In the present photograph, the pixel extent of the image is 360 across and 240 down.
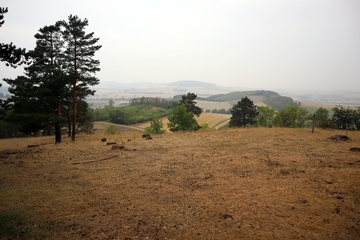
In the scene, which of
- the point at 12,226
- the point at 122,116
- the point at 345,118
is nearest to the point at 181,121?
the point at 345,118

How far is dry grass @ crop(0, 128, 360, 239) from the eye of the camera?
5404mm

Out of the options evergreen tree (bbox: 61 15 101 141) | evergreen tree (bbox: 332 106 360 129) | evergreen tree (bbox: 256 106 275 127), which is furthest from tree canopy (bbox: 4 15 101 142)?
evergreen tree (bbox: 256 106 275 127)

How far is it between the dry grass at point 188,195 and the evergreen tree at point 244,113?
97.3 feet

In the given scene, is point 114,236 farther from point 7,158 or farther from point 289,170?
point 7,158

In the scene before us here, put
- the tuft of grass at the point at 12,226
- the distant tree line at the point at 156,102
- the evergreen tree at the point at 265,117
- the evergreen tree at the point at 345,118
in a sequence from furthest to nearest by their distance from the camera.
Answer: the distant tree line at the point at 156,102 → the evergreen tree at the point at 265,117 → the evergreen tree at the point at 345,118 → the tuft of grass at the point at 12,226

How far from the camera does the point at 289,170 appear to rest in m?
9.79

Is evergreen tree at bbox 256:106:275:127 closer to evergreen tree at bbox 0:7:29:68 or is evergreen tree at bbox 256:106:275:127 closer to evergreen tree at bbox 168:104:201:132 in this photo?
evergreen tree at bbox 168:104:201:132

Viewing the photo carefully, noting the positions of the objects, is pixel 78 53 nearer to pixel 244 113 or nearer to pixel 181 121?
pixel 181 121

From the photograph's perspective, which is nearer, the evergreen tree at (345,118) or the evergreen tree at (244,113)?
the evergreen tree at (345,118)

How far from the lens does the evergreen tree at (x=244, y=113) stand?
42688 millimetres

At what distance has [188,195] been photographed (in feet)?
24.7

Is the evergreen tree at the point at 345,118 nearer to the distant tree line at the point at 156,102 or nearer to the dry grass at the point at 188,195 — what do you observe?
the dry grass at the point at 188,195

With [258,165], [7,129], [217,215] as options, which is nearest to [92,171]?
[217,215]

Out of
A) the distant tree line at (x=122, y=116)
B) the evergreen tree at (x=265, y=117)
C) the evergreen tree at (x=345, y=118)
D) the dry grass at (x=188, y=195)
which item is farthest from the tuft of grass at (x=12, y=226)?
the distant tree line at (x=122, y=116)
